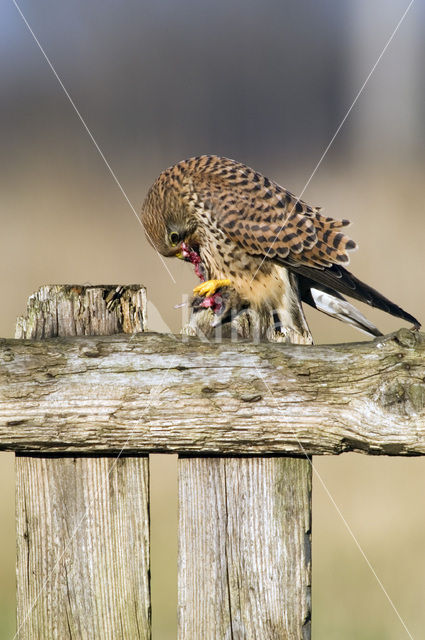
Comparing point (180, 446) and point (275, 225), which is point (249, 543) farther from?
point (275, 225)

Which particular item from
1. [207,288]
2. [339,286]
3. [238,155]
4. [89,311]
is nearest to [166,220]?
[207,288]

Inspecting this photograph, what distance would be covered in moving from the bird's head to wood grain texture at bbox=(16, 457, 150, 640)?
1625 mm

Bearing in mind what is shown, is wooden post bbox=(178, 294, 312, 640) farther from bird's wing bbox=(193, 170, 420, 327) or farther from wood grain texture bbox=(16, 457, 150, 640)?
bird's wing bbox=(193, 170, 420, 327)

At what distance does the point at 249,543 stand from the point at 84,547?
371 millimetres

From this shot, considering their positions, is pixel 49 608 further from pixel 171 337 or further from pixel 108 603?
pixel 171 337

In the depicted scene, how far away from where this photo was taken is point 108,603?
1.76m

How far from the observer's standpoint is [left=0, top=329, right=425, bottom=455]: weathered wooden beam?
5.46 feet

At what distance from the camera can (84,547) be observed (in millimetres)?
1753

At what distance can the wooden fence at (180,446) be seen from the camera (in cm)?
167

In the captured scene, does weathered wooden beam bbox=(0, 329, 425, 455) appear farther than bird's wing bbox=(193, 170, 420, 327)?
No

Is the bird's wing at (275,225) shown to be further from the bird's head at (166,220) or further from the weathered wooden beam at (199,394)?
the weathered wooden beam at (199,394)

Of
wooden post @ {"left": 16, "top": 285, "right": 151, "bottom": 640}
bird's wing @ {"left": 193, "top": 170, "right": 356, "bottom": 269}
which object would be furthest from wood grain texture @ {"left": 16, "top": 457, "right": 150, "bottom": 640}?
bird's wing @ {"left": 193, "top": 170, "right": 356, "bottom": 269}

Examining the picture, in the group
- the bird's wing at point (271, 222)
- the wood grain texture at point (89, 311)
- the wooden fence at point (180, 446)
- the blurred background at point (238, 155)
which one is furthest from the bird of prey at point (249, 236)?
the wooden fence at point (180, 446)

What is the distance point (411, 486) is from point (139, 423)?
2685mm
